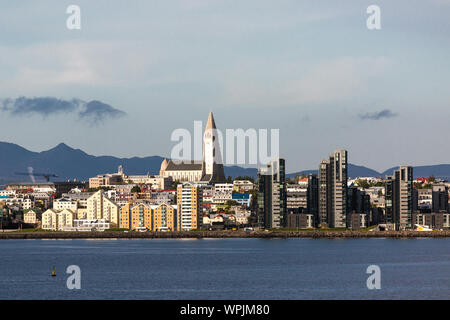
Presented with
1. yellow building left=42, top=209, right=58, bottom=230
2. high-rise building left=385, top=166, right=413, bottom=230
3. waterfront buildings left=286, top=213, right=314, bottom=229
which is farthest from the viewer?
yellow building left=42, top=209, right=58, bottom=230

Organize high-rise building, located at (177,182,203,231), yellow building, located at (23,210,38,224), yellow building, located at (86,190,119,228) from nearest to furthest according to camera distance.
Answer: high-rise building, located at (177,182,203,231), yellow building, located at (86,190,119,228), yellow building, located at (23,210,38,224)

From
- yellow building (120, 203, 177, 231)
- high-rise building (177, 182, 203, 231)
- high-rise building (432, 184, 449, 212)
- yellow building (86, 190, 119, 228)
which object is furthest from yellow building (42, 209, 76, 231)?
high-rise building (432, 184, 449, 212)

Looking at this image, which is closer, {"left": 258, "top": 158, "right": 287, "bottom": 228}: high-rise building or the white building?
{"left": 258, "top": 158, "right": 287, "bottom": 228}: high-rise building

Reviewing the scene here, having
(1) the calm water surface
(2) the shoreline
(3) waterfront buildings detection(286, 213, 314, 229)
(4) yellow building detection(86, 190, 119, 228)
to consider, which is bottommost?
(1) the calm water surface

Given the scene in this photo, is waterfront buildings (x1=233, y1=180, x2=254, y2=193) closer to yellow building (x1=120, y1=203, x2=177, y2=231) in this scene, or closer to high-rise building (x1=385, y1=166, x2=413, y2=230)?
yellow building (x1=120, y1=203, x2=177, y2=231)

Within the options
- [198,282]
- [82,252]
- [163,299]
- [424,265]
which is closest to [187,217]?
[82,252]
